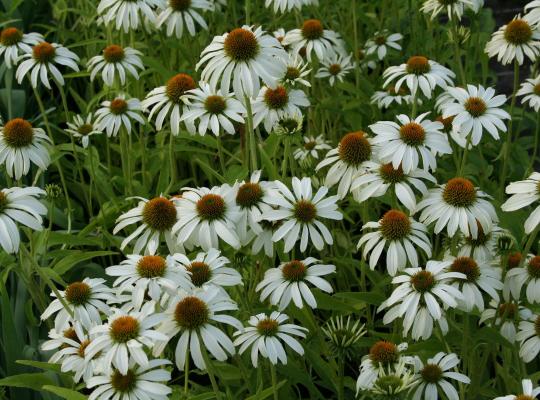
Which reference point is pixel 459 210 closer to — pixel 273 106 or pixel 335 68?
pixel 273 106

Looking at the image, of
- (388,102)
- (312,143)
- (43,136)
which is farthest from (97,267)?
(388,102)

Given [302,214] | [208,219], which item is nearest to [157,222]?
[208,219]

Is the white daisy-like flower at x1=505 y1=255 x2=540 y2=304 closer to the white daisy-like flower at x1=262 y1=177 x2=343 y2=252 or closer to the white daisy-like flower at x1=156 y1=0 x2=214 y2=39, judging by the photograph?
the white daisy-like flower at x1=262 y1=177 x2=343 y2=252

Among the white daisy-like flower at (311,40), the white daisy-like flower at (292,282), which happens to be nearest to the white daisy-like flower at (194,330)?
the white daisy-like flower at (292,282)

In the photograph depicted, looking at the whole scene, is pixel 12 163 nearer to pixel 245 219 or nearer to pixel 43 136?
pixel 43 136

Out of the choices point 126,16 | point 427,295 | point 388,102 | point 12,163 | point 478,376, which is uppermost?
point 126,16
